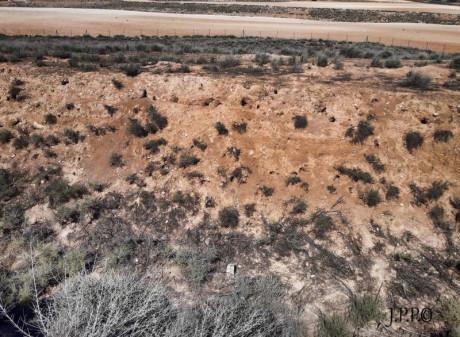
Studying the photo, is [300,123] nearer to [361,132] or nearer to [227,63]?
[361,132]

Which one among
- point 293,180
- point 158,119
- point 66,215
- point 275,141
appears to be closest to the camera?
point 66,215

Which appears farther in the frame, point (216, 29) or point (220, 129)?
point (216, 29)

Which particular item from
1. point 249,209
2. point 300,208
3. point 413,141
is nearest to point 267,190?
point 249,209

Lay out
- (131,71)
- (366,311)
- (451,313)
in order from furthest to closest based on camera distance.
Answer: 1. (131,71)
2. (366,311)
3. (451,313)

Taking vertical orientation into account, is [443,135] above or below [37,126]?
above

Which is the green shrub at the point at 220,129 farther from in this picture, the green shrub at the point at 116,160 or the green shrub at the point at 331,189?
the green shrub at the point at 331,189

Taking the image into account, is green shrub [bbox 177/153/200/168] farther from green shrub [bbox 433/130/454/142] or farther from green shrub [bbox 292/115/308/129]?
green shrub [bbox 433/130/454/142]
